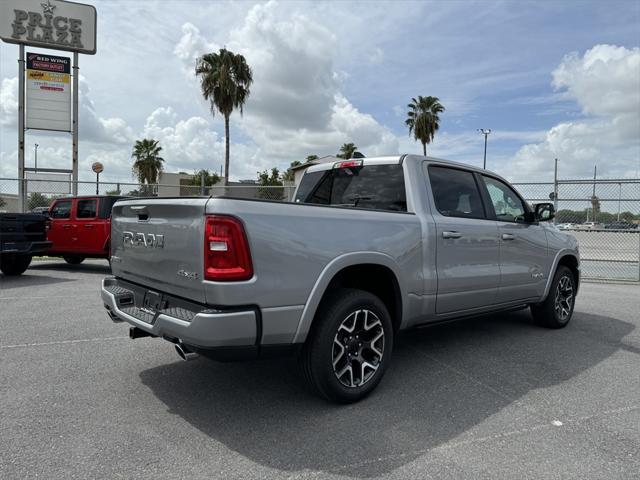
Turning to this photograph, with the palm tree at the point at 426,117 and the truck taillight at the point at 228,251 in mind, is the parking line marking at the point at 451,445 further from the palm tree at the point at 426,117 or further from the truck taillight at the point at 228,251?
the palm tree at the point at 426,117

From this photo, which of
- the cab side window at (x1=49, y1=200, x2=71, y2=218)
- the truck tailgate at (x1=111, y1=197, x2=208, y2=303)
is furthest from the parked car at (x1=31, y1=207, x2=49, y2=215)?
the truck tailgate at (x1=111, y1=197, x2=208, y2=303)

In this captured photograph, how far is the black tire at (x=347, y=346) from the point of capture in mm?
3234

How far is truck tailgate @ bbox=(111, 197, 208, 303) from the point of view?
2.96 m

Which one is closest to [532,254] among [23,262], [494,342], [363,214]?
[494,342]

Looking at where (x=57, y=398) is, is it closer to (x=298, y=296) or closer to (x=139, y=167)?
(x=298, y=296)

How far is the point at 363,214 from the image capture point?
3559 millimetres

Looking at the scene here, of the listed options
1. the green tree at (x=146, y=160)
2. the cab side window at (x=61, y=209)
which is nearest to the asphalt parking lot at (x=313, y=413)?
the cab side window at (x=61, y=209)

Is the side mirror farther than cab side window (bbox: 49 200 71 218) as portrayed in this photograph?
No

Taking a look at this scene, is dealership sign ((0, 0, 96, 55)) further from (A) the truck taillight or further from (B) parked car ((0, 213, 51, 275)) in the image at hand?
(A) the truck taillight

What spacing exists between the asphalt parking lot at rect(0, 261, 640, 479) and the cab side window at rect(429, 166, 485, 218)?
4.62 feet

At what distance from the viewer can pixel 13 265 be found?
9984 millimetres

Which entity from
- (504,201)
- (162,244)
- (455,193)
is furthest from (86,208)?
(504,201)

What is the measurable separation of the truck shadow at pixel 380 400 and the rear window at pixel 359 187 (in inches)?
58.9

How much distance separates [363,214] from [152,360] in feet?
7.94
